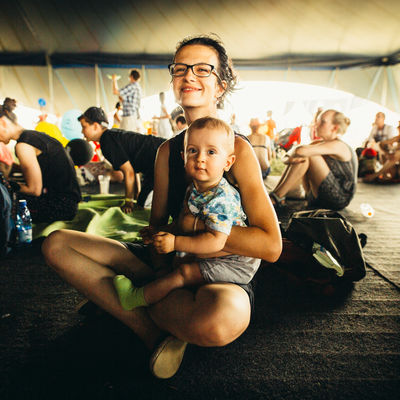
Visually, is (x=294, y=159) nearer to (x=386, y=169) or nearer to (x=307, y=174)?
(x=307, y=174)

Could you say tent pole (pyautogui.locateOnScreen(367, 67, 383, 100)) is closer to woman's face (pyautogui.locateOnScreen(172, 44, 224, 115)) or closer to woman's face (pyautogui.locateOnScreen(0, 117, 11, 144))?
woman's face (pyautogui.locateOnScreen(172, 44, 224, 115))

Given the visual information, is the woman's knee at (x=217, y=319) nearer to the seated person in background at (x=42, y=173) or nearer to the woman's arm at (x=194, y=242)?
the woman's arm at (x=194, y=242)

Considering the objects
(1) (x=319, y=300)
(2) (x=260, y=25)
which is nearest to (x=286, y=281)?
(1) (x=319, y=300)

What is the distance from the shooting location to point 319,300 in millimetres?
1565

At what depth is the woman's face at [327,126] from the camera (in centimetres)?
283

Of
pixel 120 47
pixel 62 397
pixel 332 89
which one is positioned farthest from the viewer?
pixel 332 89

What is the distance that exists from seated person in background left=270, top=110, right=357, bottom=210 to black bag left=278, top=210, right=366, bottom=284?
3.61 feet

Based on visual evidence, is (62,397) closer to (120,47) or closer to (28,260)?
(28,260)

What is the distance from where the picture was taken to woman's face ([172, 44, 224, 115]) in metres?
1.20

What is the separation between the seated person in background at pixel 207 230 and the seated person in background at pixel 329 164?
203cm

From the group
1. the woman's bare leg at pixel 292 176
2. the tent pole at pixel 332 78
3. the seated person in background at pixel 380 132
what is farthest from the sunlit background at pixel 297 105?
the woman's bare leg at pixel 292 176

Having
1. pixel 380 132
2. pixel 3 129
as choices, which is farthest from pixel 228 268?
pixel 380 132

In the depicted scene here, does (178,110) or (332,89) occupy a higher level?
(332,89)

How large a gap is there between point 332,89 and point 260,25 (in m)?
3.37
